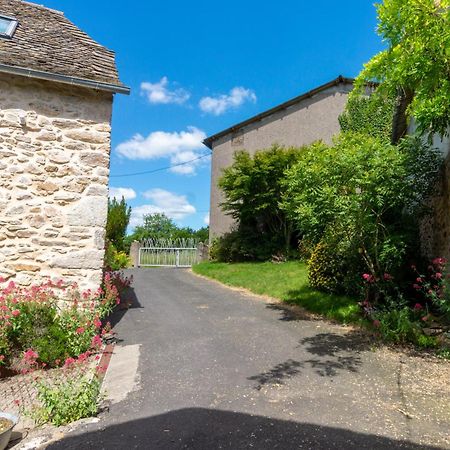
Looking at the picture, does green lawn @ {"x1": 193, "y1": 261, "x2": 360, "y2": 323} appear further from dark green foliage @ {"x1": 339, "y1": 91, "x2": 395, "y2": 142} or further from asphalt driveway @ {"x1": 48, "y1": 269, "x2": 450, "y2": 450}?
dark green foliage @ {"x1": 339, "y1": 91, "x2": 395, "y2": 142}

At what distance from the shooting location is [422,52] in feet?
15.8

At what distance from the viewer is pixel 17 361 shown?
527cm

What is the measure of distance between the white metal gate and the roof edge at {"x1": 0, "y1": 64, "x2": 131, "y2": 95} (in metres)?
16.0

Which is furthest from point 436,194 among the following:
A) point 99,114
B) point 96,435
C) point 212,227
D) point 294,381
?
point 212,227

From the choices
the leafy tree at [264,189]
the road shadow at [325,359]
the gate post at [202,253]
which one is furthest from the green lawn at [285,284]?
→ the gate post at [202,253]

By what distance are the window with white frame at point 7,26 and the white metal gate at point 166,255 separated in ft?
51.3

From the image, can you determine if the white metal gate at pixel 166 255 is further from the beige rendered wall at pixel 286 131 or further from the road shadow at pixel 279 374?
the road shadow at pixel 279 374

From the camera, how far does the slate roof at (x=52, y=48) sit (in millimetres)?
6340

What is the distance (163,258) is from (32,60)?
1673 cm

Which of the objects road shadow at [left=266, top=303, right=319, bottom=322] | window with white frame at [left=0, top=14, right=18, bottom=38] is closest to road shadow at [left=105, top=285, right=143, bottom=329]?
road shadow at [left=266, top=303, right=319, bottom=322]

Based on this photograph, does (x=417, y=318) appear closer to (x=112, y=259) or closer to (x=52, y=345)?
(x=52, y=345)

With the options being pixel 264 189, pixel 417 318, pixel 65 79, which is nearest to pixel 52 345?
pixel 65 79

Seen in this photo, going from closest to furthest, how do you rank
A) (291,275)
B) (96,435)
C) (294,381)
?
(96,435) → (294,381) → (291,275)

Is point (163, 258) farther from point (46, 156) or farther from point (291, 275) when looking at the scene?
point (46, 156)
